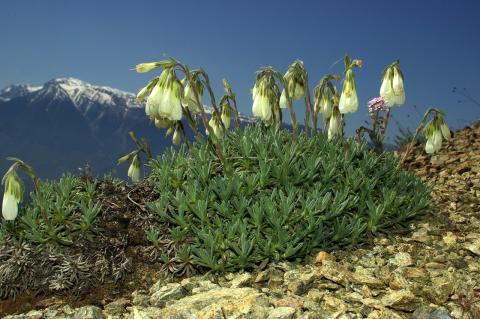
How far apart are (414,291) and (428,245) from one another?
1291mm

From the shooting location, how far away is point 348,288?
4.48 m

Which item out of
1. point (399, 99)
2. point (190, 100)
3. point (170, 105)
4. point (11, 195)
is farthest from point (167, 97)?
point (399, 99)

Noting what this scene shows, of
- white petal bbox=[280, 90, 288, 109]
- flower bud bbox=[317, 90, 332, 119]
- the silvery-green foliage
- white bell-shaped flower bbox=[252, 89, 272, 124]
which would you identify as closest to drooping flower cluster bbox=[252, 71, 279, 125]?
white bell-shaped flower bbox=[252, 89, 272, 124]

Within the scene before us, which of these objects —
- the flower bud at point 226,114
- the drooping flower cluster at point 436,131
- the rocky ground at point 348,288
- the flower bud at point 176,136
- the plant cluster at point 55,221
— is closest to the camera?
the rocky ground at point 348,288

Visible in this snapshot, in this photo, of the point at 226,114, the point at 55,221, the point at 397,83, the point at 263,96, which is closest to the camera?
the point at 55,221

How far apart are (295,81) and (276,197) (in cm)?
156

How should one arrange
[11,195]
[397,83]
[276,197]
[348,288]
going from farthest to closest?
[397,83]
[276,197]
[11,195]
[348,288]

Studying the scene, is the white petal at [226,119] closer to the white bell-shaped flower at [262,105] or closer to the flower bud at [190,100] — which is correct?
the flower bud at [190,100]

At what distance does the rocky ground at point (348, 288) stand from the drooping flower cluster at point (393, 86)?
139 cm

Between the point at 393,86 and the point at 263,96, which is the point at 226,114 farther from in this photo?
the point at 393,86

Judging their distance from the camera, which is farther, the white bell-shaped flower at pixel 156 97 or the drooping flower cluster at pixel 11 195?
the drooping flower cluster at pixel 11 195

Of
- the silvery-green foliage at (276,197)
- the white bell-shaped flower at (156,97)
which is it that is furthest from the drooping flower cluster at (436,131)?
the white bell-shaped flower at (156,97)

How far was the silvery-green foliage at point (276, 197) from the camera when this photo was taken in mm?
4957

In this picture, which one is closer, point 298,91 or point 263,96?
point 263,96
